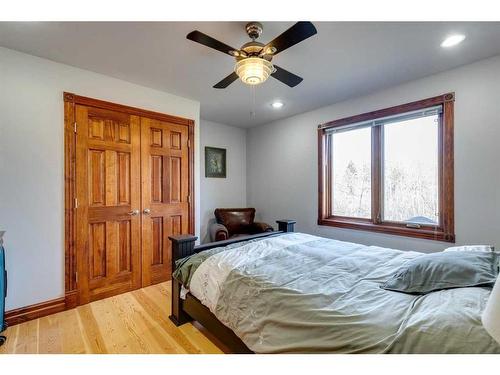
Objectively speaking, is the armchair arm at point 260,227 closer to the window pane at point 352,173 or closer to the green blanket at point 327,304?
the window pane at point 352,173

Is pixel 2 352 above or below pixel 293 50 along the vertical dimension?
below

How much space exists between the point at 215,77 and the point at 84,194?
186 centimetres

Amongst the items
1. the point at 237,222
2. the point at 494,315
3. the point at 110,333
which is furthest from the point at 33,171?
the point at 494,315

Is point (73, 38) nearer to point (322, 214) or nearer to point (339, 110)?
point (339, 110)

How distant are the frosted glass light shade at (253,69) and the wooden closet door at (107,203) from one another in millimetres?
1689

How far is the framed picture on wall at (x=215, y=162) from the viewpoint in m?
4.35

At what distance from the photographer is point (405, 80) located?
2701 millimetres

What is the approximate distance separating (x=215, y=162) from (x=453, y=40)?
3.48 metres

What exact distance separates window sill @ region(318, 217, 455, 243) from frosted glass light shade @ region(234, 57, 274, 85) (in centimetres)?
234

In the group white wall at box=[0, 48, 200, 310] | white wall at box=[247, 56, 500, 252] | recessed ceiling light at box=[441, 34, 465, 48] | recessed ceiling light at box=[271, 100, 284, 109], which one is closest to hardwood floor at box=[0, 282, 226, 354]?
white wall at box=[0, 48, 200, 310]

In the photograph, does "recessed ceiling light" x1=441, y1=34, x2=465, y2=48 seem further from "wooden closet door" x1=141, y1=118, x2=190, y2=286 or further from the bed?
"wooden closet door" x1=141, y1=118, x2=190, y2=286

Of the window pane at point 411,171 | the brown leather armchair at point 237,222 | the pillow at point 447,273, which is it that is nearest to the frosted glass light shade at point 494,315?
the pillow at point 447,273
